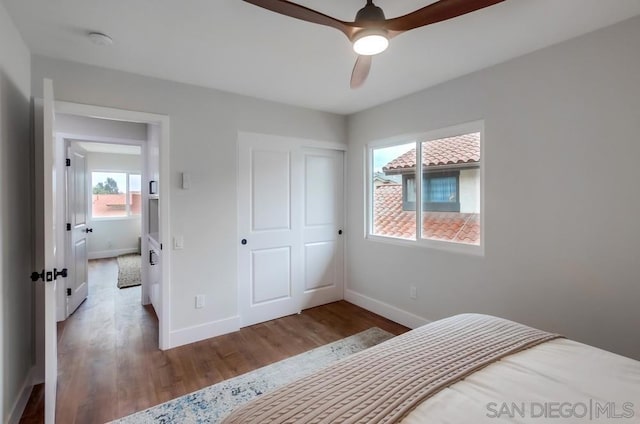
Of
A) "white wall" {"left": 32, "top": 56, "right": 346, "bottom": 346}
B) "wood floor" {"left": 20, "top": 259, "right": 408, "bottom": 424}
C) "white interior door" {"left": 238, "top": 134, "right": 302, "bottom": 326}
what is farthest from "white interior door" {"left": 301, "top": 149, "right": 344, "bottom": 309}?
"white wall" {"left": 32, "top": 56, "right": 346, "bottom": 346}

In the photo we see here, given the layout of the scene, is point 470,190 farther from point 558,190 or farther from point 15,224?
point 15,224

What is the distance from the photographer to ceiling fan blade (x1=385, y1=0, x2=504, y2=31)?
1.33 metres

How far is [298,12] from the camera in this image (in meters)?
1.38

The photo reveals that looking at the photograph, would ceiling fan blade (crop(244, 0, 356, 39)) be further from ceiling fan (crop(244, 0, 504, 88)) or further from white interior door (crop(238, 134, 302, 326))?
white interior door (crop(238, 134, 302, 326))

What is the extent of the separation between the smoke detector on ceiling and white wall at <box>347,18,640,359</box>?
2665 millimetres

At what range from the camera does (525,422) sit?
2.97ft

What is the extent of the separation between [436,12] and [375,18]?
281 millimetres

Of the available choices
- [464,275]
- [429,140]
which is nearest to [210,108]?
[429,140]

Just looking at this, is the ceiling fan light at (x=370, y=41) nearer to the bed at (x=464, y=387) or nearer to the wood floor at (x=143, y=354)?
the bed at (x=464, y=387)

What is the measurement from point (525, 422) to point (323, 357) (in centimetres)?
192

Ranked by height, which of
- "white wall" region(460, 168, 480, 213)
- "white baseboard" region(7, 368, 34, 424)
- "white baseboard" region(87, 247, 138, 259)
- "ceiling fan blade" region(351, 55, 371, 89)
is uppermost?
"ceiling fan blade" region(351, 55, 371, 89)

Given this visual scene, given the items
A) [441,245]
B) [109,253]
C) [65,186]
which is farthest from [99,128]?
[109,253]

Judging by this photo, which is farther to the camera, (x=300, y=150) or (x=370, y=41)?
(x=300, y=150)

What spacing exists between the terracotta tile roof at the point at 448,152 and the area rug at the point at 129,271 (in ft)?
14.9
